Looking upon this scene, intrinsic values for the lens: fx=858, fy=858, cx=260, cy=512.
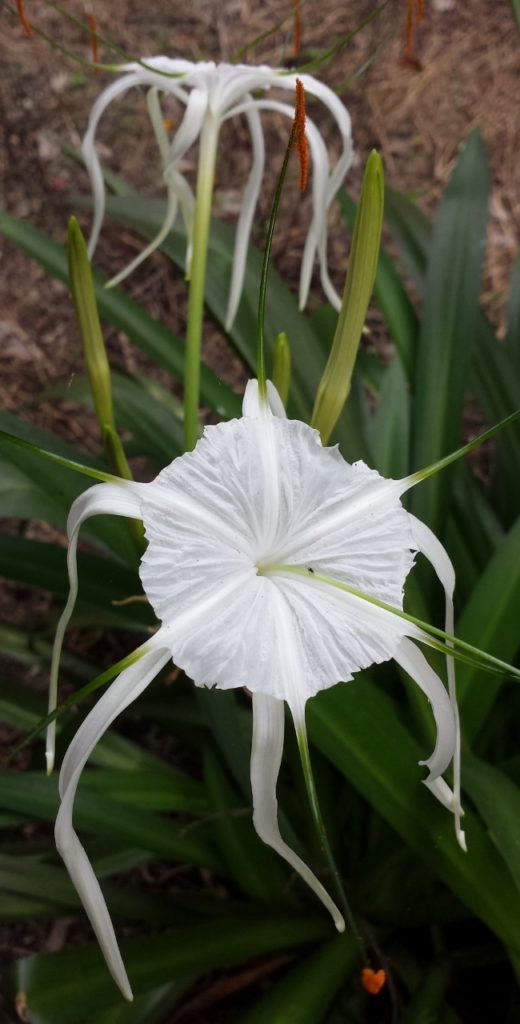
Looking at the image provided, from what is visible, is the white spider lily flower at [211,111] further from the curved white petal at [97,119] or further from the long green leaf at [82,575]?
the long green leaf at [82,575]

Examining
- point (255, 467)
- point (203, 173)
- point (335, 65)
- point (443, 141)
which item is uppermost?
point (335, 65)

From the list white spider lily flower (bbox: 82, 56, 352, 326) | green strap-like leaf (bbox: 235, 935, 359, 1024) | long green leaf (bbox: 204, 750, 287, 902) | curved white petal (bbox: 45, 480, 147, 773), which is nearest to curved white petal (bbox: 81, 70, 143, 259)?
white spider lily flower (bbox: 82, 56, 352, 326)

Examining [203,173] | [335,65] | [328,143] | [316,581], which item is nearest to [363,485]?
[316,581]

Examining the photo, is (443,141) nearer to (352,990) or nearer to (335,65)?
(335,65)

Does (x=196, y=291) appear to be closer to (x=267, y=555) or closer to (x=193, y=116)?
(x=193, y=116)

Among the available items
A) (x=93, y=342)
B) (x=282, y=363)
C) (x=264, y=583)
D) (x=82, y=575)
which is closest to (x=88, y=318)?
(x=93, y=342)

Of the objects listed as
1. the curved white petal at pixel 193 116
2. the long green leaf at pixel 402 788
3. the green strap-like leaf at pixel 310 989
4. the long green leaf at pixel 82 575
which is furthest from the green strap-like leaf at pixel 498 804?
the curved white petal at pixel 193 116
